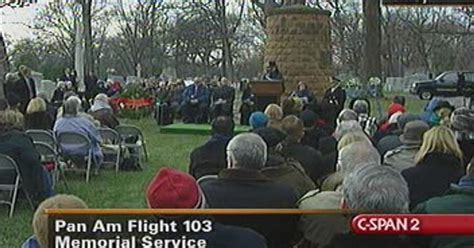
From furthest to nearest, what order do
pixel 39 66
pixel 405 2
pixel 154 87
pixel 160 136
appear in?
pixel 39 66, pixel 154 87, pixel 160 136, pixel 405 2

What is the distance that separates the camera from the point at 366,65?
36812mm

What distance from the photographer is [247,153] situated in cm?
564

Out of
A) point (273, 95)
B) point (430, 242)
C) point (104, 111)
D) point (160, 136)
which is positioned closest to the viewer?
point (430, 242)

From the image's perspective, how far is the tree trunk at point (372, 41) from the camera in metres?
36.5

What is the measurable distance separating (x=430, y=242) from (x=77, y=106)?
995 centimetres

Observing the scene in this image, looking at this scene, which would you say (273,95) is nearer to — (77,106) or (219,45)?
(77,106)

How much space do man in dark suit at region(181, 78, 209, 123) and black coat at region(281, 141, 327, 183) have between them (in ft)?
58.3

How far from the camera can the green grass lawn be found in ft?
30.9

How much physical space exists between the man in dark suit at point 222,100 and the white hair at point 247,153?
60.8 ft

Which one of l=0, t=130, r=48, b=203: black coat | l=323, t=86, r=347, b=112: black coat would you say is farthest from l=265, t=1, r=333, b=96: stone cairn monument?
l=0, t=130, r=48, b=203: black coat

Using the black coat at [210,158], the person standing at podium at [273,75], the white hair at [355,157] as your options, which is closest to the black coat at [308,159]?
the black coat at [210,158]

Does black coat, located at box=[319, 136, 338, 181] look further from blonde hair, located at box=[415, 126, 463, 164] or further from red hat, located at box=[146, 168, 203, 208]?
red hat, located at box=[146, 168, 203, 208]

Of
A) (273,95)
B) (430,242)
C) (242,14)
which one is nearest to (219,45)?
(242,14)

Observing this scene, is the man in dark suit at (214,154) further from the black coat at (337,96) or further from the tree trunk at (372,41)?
the tree trunk at (372,41)
